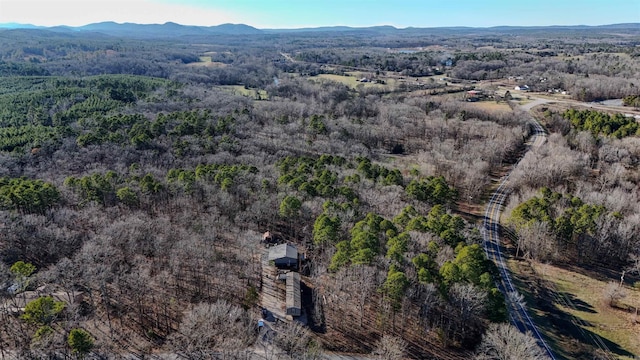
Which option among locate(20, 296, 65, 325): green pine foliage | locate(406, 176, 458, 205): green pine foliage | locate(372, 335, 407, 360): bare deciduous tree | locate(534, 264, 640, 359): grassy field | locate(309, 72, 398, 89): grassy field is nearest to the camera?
locate(20, 296, 65, 325): green pine foliage

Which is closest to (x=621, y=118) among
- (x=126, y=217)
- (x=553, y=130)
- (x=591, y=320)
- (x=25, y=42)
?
(x=553, y=130)

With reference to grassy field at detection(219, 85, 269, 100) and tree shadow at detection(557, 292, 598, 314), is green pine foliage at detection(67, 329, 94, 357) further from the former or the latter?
grassy field at detection(219, 85, 269, 100)

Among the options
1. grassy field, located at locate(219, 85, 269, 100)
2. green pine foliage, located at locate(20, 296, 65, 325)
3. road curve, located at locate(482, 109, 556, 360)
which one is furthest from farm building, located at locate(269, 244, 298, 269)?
grassy field, located at locate(219, 85, 269, 100)

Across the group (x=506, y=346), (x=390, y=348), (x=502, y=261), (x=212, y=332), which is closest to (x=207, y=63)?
(x=502, y=261)

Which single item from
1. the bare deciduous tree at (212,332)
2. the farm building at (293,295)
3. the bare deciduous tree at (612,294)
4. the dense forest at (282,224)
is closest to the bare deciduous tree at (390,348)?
the dense forest at (282,224)

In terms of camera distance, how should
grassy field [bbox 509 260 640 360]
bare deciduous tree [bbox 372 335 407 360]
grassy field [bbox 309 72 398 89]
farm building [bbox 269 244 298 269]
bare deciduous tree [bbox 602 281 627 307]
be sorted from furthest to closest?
grassy field [bbox 309 72 398 89] < farm building [bbox 269 244 298 269] < bare deciduous tree [bbox 602 281 627 307] < grassy field [bbox 509 260 640 360] < bare deciduous tree [bbox 372 335 407 360]
